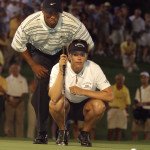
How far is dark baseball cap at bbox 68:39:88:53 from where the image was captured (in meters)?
12.5

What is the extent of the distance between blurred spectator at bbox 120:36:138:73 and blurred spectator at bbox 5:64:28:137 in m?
8.45

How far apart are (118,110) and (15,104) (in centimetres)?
228

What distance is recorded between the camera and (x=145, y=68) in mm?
30156

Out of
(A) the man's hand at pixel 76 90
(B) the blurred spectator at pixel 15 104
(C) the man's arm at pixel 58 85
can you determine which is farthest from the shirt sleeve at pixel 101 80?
(B) the blurred spectator at pixel 15 104

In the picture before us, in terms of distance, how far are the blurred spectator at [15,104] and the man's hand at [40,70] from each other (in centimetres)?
761

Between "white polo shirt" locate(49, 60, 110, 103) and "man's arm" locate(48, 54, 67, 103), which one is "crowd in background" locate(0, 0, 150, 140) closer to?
"white polo shirt" locate(49, 60, 110, 103)

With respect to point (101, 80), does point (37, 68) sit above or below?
above

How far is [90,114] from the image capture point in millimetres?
12594

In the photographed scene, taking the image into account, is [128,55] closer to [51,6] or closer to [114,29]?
[114,29]

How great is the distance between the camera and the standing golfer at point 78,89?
40.9 ft

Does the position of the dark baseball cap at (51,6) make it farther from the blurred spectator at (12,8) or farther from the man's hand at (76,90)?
the blurred spectator at (12,8)

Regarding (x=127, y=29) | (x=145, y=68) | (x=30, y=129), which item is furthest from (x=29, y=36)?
(x=127, y=29)

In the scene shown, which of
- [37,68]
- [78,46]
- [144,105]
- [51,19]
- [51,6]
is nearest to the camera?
[78,46]

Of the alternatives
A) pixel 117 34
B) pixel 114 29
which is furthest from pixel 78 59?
pixel 117 34
